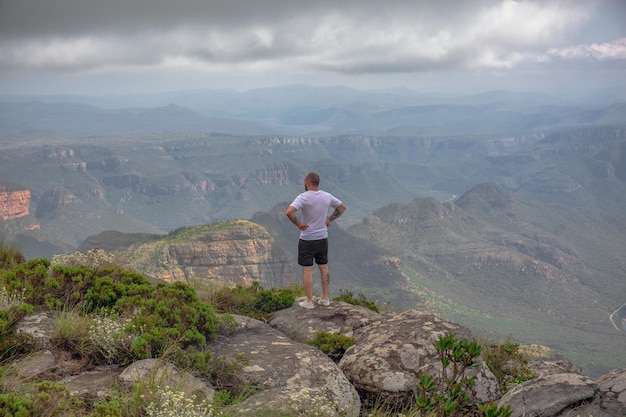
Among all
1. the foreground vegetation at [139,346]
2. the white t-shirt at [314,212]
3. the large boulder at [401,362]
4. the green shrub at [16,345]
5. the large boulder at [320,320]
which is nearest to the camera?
the foreground vegetation at [139,346]

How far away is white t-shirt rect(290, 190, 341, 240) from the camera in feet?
35.9

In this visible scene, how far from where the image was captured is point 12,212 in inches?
6471

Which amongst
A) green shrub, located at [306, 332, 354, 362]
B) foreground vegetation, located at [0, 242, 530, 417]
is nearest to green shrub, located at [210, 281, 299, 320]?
foreground vegetation, located at [0, 242, 530, 417]

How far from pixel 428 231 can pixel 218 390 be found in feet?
488

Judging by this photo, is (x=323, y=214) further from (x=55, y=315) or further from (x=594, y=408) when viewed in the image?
(x=594, y=408)

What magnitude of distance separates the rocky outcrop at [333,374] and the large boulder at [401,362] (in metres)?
0.01

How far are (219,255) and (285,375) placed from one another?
77214mm

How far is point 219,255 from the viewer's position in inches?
3280

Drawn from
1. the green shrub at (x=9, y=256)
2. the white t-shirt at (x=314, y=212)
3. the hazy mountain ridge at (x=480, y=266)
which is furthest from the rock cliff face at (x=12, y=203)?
the white t-shirt at (x=314, y=212)

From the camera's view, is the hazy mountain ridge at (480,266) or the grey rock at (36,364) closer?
the grey rock at (36,364)

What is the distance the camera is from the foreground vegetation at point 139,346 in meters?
5.49

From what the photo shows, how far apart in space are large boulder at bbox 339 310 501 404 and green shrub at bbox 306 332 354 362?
0.23m

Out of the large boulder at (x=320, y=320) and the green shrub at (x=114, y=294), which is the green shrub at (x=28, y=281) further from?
the large boulder at (x=320, y=320)

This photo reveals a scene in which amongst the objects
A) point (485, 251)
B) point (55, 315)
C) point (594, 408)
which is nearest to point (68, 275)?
point (55, 315)
